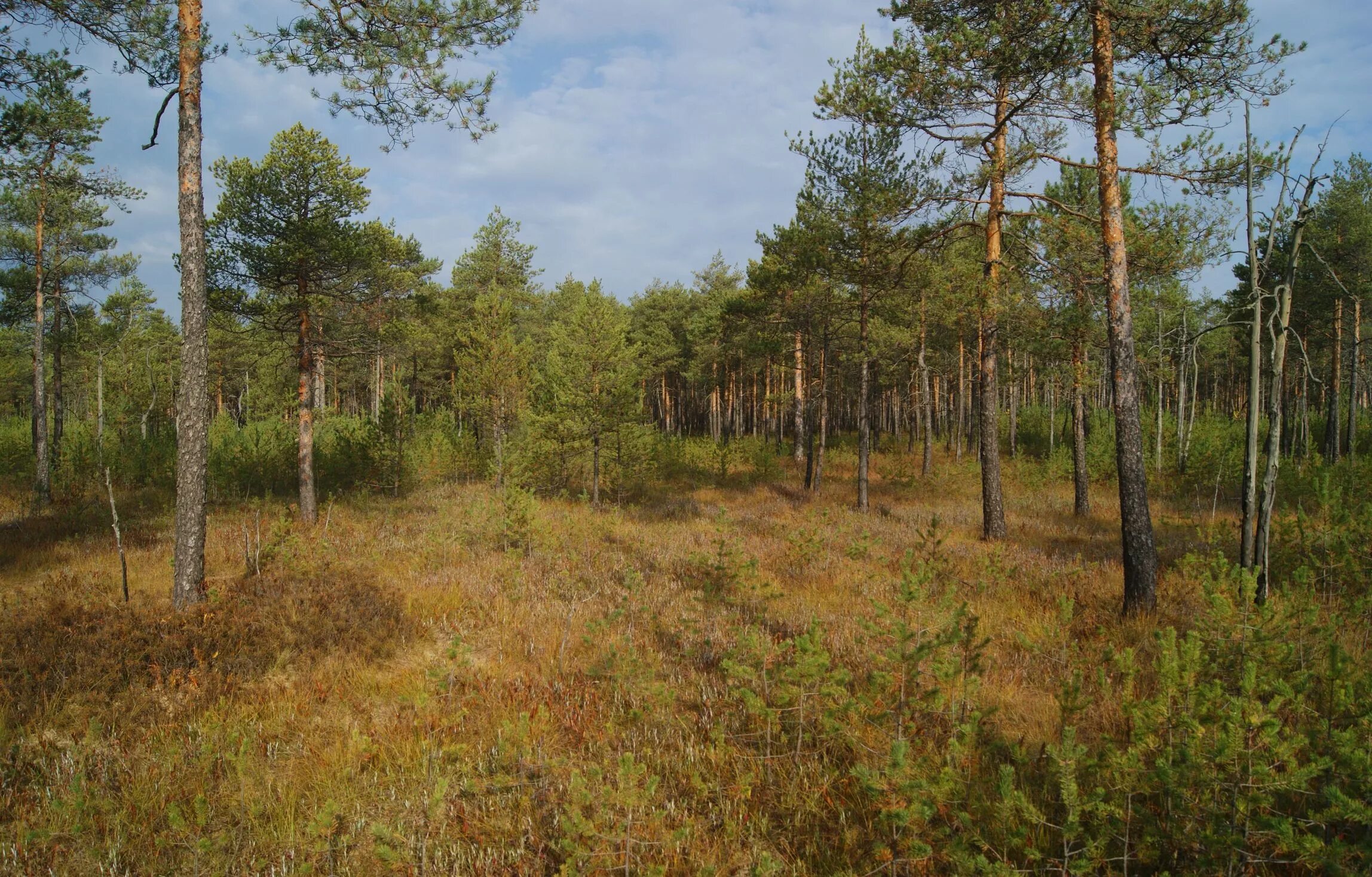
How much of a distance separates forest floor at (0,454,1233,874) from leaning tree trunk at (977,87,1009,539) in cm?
73

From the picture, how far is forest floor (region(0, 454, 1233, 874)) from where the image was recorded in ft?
10.9

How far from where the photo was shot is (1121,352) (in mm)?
6543

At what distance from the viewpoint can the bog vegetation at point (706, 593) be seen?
2953mm

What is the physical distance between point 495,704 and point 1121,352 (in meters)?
7.46

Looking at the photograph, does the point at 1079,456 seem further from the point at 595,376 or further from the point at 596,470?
the point at 595,376

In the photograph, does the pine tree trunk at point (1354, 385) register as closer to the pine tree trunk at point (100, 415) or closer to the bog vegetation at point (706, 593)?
the bog vegetation at point (706, 593)

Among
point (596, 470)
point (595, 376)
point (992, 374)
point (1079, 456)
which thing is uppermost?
point (595, 376)

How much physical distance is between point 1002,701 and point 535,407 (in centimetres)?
1757

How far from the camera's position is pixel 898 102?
8.85 m

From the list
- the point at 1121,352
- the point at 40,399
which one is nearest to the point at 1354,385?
the point at 1121,352

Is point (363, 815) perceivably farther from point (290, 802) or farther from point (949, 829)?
point (949, 829)

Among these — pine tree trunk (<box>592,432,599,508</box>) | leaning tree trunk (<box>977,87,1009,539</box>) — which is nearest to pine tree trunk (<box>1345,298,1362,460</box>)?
leaning tree trunk (<box>977,87,1009,539</box>)

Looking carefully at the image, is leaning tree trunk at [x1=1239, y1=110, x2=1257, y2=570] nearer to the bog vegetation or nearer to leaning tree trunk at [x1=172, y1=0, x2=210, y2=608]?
the bog vegetation

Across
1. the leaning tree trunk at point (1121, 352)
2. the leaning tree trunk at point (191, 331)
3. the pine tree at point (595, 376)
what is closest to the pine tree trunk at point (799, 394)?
the pine tree at point (595, 376)
